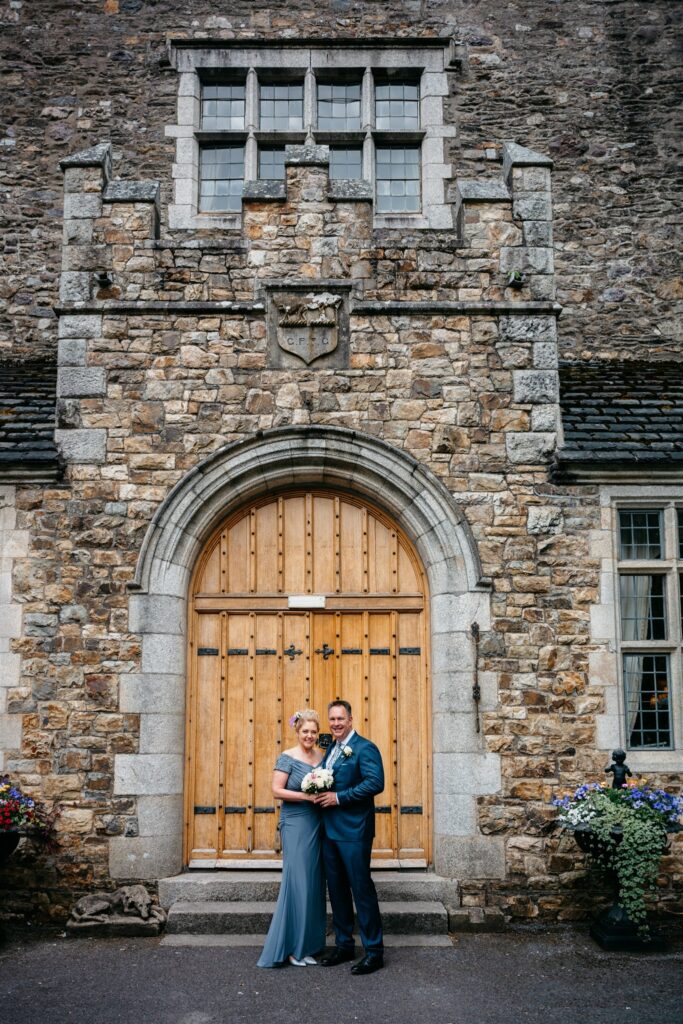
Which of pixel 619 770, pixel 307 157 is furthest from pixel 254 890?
pixel 307 157

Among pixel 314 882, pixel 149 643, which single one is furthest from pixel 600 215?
pixel 314 882

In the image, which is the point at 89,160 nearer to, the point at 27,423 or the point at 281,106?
the point at 27,423

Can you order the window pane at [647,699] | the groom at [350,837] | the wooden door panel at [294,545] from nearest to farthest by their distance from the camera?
the groom at [350,837], the window pane at [647,699], the wooden door panel at [294,545]

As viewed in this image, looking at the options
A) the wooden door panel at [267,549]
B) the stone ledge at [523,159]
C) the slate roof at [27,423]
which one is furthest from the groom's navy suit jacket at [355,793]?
the stone ledge at [523,159]

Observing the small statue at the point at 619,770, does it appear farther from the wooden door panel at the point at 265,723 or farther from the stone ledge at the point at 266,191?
the stone ledge at the point at 266,191

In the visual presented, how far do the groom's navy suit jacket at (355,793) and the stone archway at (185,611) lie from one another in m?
1.16

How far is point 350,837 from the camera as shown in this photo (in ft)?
19.0

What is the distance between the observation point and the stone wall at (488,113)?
942 centimetres

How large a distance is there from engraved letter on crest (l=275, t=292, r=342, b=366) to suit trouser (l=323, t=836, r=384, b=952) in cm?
367

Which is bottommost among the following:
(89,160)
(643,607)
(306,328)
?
(643,607)

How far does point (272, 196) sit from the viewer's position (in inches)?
291

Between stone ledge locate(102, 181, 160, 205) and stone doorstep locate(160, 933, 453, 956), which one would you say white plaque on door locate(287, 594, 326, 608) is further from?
stone ledge locate(102, 181, 160, 205)

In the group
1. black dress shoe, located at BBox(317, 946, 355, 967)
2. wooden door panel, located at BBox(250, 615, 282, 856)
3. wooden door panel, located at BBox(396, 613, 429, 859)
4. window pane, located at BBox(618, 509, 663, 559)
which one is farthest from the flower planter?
wooden door panel, located at BBox(250, 615, 282, 856)

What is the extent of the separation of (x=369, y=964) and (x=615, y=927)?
1797mm
